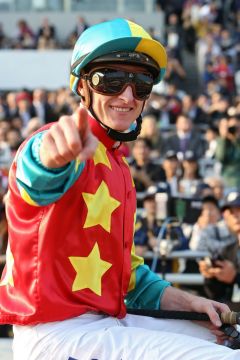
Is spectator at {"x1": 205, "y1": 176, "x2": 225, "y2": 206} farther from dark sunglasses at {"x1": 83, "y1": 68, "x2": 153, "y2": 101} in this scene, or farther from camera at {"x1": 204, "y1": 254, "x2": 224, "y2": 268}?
dark sunglasses at {"x1": 83, "y1": 68, "x2": 153, "y2": 101}

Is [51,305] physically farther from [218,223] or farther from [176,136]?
[176,136]

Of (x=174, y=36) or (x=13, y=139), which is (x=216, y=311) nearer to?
(x=13, y=139)

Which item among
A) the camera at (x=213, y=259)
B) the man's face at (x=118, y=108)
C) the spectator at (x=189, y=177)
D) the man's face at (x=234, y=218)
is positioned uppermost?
the man's face at (x=118, y=108)

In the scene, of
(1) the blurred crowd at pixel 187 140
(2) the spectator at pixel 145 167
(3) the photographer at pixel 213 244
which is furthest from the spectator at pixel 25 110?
(3) the photographer at pixel 213 244

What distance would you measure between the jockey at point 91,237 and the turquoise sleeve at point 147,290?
16 centimetres

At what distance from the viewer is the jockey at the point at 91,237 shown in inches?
120

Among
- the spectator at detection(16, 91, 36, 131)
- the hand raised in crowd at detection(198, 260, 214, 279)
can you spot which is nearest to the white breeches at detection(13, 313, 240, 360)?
the hand raised in crowd at detection(198, 260, 214, 279)

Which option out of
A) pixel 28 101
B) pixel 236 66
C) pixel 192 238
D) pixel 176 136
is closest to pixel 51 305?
pixel 192 238

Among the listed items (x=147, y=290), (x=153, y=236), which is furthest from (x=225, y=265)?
(x=147, y=290)

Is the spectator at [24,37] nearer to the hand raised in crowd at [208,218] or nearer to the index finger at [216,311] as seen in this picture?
the hand raised in crowd at [208,218]

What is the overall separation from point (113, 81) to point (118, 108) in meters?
0.11

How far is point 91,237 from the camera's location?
328 cm

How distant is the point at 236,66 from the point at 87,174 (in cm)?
1708

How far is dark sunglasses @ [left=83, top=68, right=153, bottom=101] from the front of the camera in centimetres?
341
